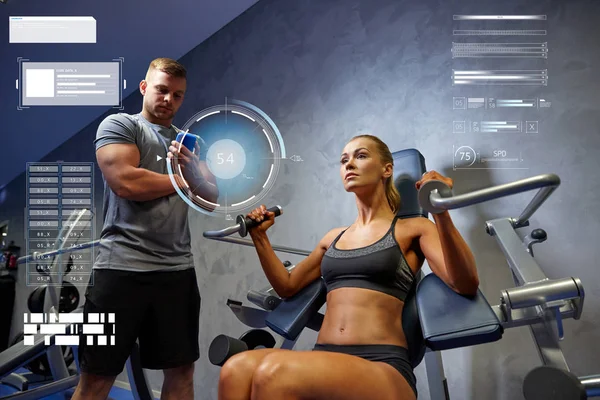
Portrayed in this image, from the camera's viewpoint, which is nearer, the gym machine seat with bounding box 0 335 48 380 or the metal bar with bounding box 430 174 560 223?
the metal bar with bounding box 430 174 560 223

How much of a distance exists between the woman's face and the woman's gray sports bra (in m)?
0.17

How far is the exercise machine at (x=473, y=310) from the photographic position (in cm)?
95

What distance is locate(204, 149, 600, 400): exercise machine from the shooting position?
0.95 m

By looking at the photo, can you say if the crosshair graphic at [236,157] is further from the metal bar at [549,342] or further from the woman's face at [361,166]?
the metal bar at [549,342]

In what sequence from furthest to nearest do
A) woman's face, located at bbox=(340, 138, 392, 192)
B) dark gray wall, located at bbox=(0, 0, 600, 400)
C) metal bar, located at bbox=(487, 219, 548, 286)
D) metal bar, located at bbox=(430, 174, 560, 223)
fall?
dark gray wall, located at bbox=(0, 0, 600, 400) < woman's face, located at bbox=(340, 138, 392, 192) < metal bar, located at bbox=(487, 219, 548, 286) < metal bar, located at bbox=(430, 174, 560, 223)

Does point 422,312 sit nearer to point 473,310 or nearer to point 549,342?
point 473,310

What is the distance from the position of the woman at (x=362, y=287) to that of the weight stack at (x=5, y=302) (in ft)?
4.22

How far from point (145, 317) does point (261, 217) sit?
455 millimetres

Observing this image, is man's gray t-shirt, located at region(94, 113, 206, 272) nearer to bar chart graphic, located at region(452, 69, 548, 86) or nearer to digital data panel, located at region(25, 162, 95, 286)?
digital data panel, located at region(25, 162, 95, 286)

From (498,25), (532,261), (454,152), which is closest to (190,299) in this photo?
(532,261)

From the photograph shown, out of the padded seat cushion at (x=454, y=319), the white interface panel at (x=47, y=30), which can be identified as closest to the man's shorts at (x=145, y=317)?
the padded seat cushion at (x=454, y=319)

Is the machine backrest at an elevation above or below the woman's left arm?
above

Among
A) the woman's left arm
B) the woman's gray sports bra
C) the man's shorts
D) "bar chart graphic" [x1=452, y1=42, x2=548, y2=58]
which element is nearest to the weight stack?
the man's shorts

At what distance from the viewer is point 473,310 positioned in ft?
3.70
